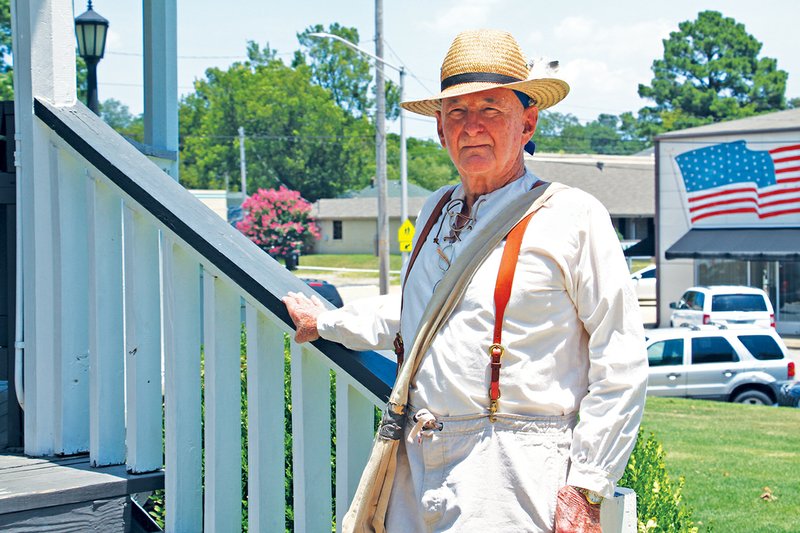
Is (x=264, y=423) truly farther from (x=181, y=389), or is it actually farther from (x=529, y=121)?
(x=529, y=121)

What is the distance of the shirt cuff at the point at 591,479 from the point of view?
2098 millimetres

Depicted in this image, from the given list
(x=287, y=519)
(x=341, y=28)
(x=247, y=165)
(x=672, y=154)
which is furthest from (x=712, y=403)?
(x=341, y=28)

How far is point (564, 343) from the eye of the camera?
222cm

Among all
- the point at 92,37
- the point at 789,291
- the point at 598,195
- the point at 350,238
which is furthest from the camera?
the point at 350,238

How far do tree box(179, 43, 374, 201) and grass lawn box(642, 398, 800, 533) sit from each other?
57207 millimetres

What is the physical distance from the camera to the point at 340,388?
9.02 ft

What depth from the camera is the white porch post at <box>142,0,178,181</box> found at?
5.12 metres

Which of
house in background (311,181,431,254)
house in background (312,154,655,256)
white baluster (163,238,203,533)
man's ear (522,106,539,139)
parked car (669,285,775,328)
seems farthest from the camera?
house in background (311,181,431,254)

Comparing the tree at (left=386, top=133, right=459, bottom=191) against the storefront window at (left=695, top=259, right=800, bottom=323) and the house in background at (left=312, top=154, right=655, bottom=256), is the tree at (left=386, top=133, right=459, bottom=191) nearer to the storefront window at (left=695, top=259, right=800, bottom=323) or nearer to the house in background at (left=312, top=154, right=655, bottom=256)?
the house in background at (left=312, top=154, right=655, bottom=256)

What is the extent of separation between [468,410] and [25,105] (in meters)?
1.82

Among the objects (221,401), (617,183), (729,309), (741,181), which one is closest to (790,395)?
(729,309)

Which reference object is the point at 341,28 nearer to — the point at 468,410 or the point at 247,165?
the point at 247,165

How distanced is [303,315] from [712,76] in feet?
237

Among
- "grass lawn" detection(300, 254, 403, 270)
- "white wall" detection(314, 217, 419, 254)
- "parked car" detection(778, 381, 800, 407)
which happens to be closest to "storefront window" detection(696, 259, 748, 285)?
"parked car" detection(778, 381, 800, 407)
